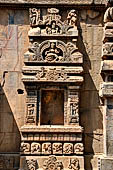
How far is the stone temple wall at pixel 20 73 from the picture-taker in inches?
340

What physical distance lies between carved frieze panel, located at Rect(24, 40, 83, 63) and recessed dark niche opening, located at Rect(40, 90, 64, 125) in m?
0.99

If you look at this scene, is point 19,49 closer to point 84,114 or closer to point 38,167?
point 84,114

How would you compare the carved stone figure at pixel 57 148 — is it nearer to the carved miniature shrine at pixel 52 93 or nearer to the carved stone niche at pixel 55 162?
the carved miniature shrine at pixel 52 93

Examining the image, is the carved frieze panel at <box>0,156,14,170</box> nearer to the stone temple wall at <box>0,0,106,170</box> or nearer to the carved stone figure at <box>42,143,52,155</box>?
the stone temple wall at <box>0,0,106,170</box>

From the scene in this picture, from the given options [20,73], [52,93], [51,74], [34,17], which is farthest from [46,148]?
[34,17]

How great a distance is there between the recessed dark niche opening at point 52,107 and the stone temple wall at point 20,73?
581mm

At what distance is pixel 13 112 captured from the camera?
8789mm

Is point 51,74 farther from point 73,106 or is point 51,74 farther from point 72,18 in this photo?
point 72,18

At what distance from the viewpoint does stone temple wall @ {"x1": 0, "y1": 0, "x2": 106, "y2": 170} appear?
8.62 metres

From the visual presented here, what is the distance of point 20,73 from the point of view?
8969mm

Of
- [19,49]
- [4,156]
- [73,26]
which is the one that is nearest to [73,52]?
[73,26]

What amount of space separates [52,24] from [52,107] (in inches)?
103

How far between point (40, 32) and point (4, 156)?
3929 millimetres

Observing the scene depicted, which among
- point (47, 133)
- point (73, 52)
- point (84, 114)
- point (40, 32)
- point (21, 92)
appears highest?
point (40, 32)
